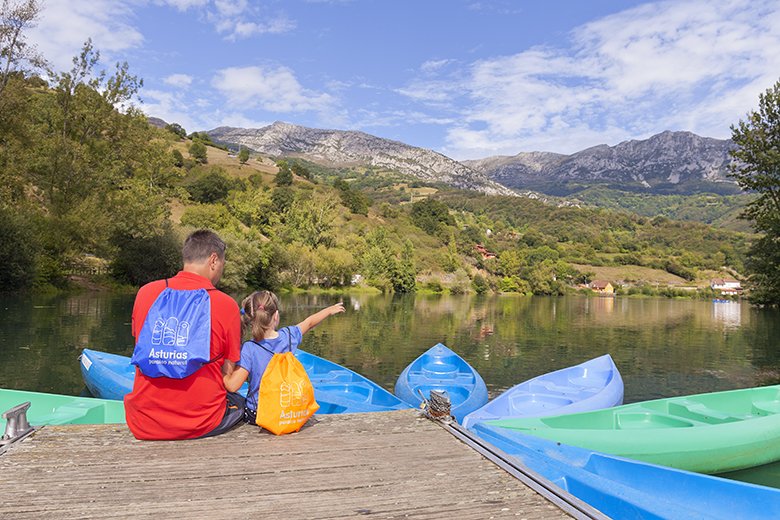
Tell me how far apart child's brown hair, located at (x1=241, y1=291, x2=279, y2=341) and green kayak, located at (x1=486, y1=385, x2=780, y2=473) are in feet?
10.7

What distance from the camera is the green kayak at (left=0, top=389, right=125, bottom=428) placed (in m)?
8.16

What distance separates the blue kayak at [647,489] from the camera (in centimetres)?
441

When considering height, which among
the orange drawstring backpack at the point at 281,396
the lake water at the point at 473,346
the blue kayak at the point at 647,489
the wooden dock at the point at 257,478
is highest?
the orange drawstring backpack at the point at 281,396

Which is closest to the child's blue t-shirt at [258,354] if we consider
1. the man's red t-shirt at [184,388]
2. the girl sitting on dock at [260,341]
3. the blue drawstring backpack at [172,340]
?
the girl sitting on dock at [260,341]

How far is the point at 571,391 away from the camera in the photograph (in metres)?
11.7

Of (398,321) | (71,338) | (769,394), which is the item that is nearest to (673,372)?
(769,394)

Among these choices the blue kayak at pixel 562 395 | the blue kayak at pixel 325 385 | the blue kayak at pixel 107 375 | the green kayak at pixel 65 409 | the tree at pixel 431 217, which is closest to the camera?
the green kayak at pixel 65 409

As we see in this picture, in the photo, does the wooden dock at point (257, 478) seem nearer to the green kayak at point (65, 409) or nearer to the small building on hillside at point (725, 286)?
the green kayak at point (65, 409)

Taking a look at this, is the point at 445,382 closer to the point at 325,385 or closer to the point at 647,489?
the point at 325,385

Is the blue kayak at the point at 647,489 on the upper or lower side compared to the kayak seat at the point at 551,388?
upper

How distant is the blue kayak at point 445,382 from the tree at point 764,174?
3387 centimetres

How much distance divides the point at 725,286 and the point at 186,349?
5321 inches

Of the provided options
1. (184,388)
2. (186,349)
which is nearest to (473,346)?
(184,388)

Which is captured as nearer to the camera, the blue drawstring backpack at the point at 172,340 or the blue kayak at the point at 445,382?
the blue drawstring backpack at the point at 172,340
